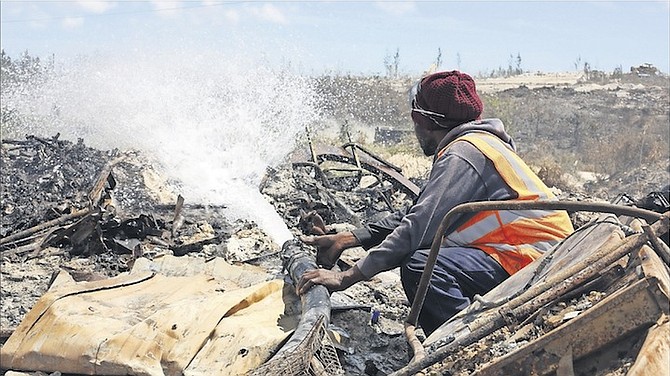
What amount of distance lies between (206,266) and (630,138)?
18617 mm

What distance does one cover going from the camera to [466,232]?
3275 mm

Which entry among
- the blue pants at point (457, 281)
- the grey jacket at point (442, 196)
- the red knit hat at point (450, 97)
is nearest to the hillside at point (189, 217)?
the grey jacket at point (442, 196)

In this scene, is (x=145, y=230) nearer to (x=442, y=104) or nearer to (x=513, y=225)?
(x=442, y=104)

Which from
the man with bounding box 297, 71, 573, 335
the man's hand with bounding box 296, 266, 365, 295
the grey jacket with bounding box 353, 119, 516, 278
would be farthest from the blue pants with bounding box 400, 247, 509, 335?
the man's hand with bounding box 296, 266, 365, 295

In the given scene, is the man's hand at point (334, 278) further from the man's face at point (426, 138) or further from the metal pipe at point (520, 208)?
the man's face at point (426, 138)

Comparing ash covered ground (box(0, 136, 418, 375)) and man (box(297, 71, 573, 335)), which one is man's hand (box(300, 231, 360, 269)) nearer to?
ash covered ground (box(0, 136, 418, 375))

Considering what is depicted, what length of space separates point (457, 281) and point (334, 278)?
55 centimetres

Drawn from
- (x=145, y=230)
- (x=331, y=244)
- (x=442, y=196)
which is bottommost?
(x=145, y=230)

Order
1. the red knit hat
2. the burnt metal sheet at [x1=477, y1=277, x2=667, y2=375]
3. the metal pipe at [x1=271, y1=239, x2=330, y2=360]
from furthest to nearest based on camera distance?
the red knit hat → the metal pipe at [x1=271, y1=239, x2=330, y2=360] → the burnt metal sheet at [x1=477, y1=277, x2=667, y2=375]

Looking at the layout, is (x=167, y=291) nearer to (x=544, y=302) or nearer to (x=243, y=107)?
(x=544, y=302)

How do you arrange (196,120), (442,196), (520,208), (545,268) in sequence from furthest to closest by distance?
1. (196,120)
2. (442,196)
3. (545,268)
4. (520,208)

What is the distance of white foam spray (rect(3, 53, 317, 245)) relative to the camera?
10.9 meters

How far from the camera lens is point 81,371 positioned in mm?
3221

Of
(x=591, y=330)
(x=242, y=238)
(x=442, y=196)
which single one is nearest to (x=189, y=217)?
(x=242, y=238)
